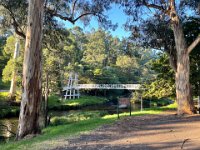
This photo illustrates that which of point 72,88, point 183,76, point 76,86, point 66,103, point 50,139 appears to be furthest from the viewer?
point 76,86

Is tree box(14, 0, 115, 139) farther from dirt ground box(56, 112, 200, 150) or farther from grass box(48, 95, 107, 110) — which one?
grass box(48, 95, 107, 110)

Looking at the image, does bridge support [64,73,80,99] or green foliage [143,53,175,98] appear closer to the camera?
green foliage [143,53,175,98]

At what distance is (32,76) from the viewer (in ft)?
29.9

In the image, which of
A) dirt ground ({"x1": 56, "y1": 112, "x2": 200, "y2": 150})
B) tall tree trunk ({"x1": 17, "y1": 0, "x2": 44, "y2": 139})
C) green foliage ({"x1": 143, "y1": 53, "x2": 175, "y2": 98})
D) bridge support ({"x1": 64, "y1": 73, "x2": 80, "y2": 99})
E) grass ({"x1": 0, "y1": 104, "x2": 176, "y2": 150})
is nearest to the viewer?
dirt ground ({"x1": 56, "y1": 112, "x2": 200, "y2": 150})

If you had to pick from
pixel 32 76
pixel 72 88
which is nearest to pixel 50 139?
pixel 32 76

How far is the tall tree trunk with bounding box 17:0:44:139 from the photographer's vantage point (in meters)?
9.10

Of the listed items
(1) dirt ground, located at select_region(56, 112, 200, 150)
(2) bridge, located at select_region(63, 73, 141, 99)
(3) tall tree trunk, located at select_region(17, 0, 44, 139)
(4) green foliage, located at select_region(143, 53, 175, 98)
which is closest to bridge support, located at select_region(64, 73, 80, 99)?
(2) bridge, located at select_region(63, 73, 141, 99)

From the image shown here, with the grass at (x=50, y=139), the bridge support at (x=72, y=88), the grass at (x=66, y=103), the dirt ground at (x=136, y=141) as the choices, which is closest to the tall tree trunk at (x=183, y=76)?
the grass at (x=50, y=139)

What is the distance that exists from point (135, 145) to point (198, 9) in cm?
916

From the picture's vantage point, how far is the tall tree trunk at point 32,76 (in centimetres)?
910

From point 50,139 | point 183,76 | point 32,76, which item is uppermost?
point 183,76

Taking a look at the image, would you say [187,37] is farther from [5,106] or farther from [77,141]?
[5,106]

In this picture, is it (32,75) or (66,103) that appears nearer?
(32,75)

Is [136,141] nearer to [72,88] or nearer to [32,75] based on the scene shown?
[32,75]
